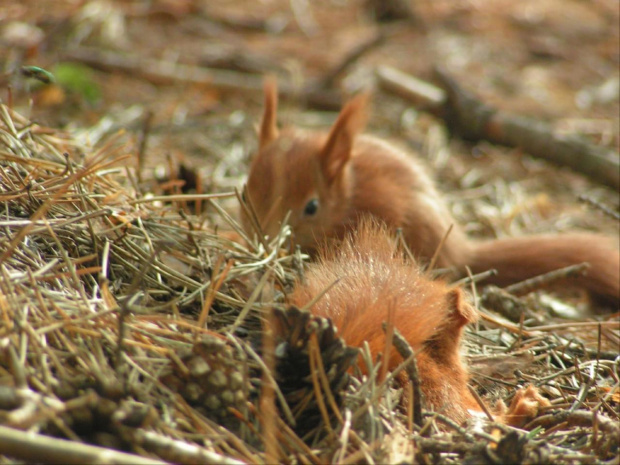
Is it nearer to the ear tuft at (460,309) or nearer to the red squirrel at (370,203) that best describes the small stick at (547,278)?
the red squirrel at (370,203)

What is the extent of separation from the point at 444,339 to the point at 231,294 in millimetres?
566

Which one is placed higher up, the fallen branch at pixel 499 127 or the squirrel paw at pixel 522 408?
the squirrel paw at pixel 522 408

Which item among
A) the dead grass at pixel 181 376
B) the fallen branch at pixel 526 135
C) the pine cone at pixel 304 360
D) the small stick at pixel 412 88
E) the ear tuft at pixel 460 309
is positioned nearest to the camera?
the dead grass at pixel 181 376

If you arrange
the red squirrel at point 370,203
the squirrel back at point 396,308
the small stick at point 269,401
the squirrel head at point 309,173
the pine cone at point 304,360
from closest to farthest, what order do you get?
the small stick at point 269,401, the pine cone at point 304,360, the squirrel back at point 396,308, the red squirrel at point 370,203, the squirrel head at point 309,173

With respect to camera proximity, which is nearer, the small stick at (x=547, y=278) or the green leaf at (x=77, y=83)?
the small stick at (x=547, y=278)

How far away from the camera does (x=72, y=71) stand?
428 cm

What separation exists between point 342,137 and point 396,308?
1702mm

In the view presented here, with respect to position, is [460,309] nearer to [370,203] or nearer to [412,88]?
[370,203]

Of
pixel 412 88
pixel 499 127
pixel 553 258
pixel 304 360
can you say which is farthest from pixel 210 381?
pixel 412 88

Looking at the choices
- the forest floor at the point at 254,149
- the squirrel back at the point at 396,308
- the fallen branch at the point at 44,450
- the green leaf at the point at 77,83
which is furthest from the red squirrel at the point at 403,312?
the green leaf at the point at 77,83

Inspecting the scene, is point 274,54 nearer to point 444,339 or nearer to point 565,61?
point 565,61

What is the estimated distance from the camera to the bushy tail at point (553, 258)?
8.17 ft

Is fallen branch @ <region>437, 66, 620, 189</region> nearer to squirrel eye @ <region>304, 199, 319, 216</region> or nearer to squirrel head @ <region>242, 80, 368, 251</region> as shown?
squirrel head @ <region>242, 80, 368, 251</region>

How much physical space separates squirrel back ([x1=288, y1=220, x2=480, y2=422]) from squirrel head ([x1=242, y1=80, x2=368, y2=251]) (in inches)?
49.2
